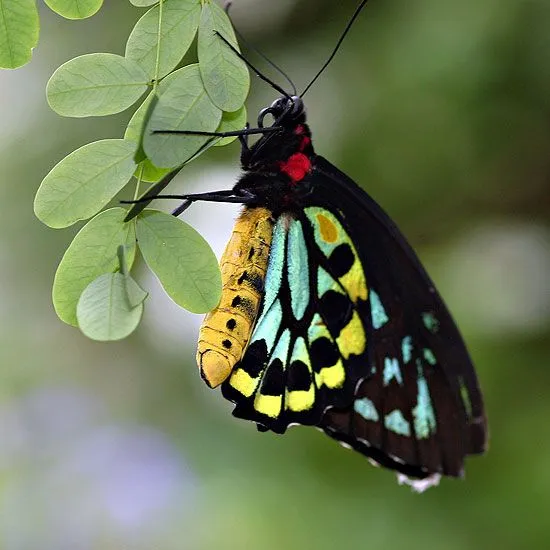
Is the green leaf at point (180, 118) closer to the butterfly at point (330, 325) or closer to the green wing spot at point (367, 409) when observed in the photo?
the butterfly at point (330, 325)

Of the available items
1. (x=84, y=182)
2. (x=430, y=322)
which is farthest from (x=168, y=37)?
(x=430, y=322)

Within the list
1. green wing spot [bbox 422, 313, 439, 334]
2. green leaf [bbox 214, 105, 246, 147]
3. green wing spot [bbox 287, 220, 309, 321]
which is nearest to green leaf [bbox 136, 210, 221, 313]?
green leaf [bbox 214, 105, 246, 147]

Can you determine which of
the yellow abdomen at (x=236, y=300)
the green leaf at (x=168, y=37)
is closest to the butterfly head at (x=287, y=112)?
the yellow abdomen at (x=236, y=300)

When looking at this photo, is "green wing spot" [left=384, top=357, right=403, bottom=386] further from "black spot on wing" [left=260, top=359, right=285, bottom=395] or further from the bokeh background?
the bokeh background

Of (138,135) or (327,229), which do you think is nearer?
(138,135)

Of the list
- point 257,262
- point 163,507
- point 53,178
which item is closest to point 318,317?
point 257,262

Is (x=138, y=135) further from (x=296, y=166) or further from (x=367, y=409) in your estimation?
(x=367, y=409)
